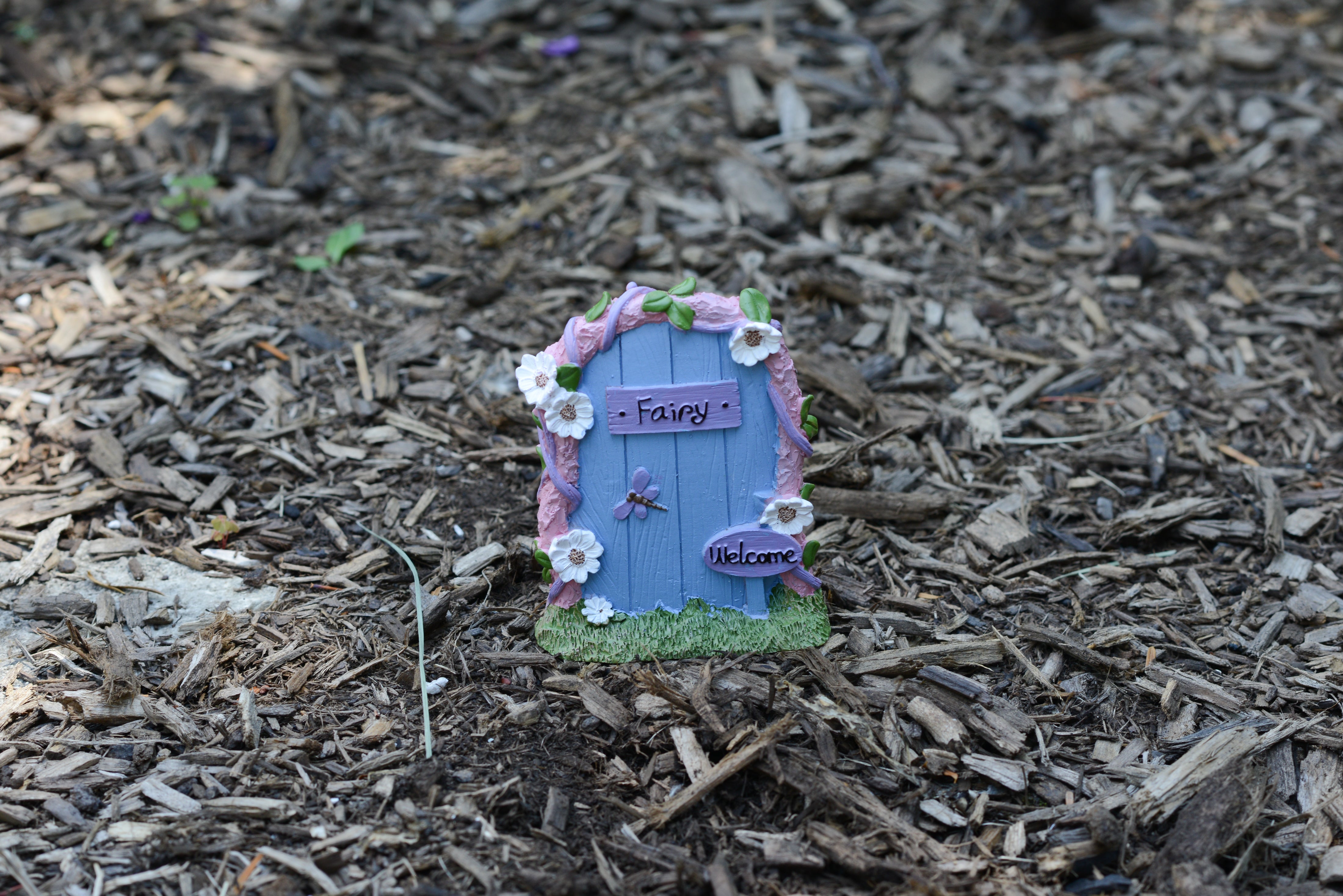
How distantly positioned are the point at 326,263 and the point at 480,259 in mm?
684

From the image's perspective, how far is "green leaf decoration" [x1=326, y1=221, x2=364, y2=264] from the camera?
481cm

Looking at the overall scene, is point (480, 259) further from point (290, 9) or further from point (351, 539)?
point (290, 9)

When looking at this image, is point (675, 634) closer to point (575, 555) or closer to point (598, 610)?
point (598, 610)

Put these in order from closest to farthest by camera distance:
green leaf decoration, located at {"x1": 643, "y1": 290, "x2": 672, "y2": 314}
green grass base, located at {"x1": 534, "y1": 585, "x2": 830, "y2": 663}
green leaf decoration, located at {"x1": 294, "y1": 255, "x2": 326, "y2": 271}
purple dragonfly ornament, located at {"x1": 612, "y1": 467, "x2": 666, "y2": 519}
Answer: green leaf decoration, located at {"x1": 643, "y1": 290, "x2": 672, "y2": 314}
purple dragonfly ornament, located at {"x1": 612, "y1": 467, "x2": 666, "y2": 519}
green grass base, located at {"x1": 534, "y1": 585, "x2": 830, "y2": 663}
green leaf decoration, located at {"x1": 294, "y1": 255, "x2": 326, "y2": 271}

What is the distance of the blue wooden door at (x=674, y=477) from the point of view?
2891mm

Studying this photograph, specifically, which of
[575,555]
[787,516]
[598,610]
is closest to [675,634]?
[598,610]

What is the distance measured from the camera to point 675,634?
304 centimetres

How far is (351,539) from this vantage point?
3.55m

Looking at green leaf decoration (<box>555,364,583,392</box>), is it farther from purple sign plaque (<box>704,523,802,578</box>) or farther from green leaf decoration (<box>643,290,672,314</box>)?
purple sign plaque (<box>704,523,802,578</box>)

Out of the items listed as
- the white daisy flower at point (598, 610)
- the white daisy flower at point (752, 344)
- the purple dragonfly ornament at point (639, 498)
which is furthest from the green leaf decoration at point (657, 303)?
the white daisy flower at point (598, 610)

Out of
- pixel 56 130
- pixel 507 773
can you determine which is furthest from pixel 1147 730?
pixel 56 130

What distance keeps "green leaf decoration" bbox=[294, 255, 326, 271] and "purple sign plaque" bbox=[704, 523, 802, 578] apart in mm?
2662

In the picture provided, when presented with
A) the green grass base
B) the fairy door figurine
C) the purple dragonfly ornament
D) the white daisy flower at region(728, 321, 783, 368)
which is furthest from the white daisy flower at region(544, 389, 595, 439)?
the green grass base

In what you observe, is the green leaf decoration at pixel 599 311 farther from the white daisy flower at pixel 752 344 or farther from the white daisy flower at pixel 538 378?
the white daisy flower at pixel 752 344
